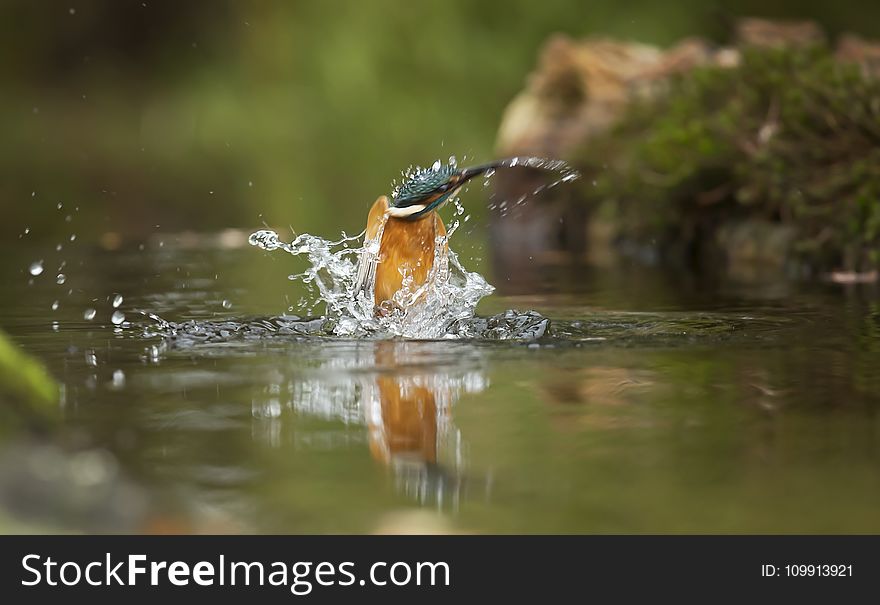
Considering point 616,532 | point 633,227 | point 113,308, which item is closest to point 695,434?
point 616,532

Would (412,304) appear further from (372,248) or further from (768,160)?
(768,160)

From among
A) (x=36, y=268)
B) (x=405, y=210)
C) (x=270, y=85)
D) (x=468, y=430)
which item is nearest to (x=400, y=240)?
(x=405, y=210)

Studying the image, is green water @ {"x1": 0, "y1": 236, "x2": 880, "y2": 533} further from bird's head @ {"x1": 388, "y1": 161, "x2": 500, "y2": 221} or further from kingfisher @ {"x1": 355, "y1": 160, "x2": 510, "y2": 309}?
bird's head @ {"x1": 388, "y1": 161, "x2": 500, "y2": 221}

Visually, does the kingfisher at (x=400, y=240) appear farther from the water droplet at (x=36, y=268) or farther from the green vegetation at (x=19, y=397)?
the water droplet at (x=36, y=268)

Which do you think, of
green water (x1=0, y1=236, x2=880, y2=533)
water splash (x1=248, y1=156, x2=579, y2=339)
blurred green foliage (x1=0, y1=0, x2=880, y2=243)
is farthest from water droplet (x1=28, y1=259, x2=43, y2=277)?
blurred green foliage (x1=0, y1=0, x2=880, y2=243)

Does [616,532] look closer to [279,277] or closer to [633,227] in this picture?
[279,277]

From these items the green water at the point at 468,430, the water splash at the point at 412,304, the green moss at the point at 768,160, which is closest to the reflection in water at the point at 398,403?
the green water at the point at 468,430

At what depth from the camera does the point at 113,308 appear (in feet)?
28.3

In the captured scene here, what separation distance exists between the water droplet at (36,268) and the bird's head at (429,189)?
17.2 feet

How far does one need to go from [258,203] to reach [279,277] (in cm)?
1045

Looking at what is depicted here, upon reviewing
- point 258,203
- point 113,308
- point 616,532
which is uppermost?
point 258,203

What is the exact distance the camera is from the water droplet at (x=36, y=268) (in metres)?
11.3

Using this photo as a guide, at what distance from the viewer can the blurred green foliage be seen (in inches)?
1022

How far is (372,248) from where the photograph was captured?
6695mm
